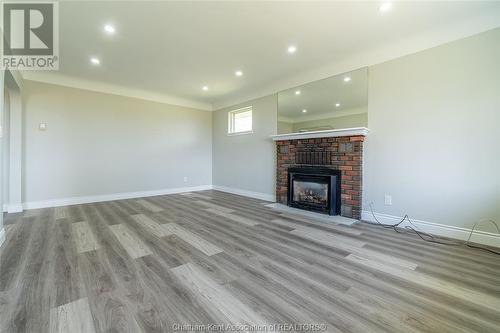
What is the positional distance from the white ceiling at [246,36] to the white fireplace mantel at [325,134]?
1047mm

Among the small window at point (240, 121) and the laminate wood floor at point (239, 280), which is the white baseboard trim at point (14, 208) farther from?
the small window at point (240, 121)

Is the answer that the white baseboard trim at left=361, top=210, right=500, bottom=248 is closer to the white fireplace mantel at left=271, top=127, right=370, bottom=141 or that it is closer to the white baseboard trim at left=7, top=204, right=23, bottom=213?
the white fireplace mantel at left=271, top=127, right=370, bottom=141

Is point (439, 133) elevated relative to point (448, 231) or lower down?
elevated

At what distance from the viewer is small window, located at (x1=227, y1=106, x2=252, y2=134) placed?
212 inches

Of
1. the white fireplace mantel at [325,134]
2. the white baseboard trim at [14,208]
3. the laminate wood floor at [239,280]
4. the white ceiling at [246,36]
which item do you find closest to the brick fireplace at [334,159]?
the white fireplace mantel at [325,134]

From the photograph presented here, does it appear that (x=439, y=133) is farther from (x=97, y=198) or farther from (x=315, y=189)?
(x=97, y=198)

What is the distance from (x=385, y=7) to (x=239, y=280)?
3.13 metres

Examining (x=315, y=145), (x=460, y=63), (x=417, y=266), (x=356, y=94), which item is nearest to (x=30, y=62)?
(x=315, y=145)

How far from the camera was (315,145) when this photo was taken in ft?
12.6

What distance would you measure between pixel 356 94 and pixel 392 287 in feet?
9.29

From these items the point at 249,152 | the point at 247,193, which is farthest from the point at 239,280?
the point at 249,152

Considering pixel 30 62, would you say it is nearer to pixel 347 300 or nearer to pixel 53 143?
pixel 53 143

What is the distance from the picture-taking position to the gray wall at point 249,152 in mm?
4784

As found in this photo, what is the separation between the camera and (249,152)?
529 cm
